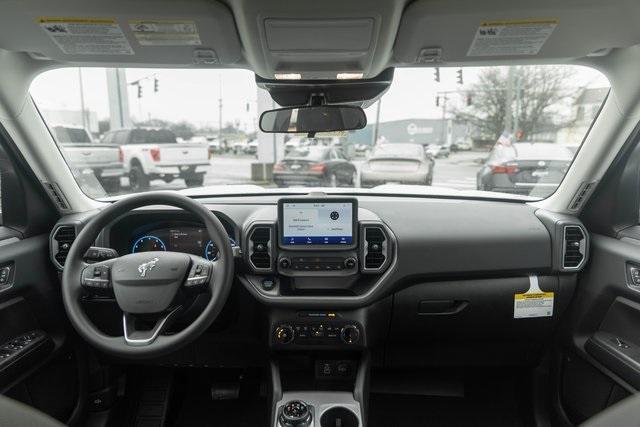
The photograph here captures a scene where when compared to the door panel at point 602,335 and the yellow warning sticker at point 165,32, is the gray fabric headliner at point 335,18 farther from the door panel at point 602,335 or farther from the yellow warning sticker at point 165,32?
the door panel at point 602,335

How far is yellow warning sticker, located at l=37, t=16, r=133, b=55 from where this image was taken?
1757 mm

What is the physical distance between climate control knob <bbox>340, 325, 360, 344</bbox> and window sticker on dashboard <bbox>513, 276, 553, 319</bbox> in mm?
931

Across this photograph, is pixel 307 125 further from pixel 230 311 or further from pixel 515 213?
pixel 515 213

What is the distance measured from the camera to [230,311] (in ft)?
8.29

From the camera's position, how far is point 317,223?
240 cm

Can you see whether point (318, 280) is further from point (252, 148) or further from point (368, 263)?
point (252, 148)

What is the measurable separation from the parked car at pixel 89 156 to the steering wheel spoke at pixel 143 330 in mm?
1394

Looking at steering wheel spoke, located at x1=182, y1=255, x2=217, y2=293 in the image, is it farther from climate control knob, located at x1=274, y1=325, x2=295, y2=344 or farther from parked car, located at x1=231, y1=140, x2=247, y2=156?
parked car, located at x1=231, y1=140, x2=247, y2=156

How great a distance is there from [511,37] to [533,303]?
1.49 m

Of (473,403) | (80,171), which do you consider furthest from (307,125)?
(473,403)

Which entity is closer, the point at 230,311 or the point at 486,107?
the point at 230,311

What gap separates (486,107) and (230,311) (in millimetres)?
4287

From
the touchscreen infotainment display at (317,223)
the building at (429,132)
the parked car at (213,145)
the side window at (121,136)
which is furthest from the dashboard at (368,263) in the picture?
the side window at (121,136)

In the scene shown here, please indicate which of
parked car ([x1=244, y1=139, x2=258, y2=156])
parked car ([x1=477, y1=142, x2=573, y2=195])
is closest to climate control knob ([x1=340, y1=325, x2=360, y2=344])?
parked car ([x1=477, y1=142, x2=573, y2=195])
